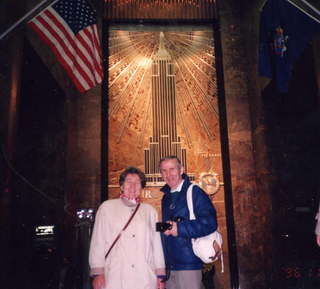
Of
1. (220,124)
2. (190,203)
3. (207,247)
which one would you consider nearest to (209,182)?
(220,124)

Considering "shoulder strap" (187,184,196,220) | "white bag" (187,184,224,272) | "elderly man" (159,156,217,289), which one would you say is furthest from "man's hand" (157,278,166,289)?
"shoulder strap" (187,184,196,220)

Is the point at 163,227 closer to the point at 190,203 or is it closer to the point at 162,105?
the point at 190,203

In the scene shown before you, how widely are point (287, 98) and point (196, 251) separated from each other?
5637 mm

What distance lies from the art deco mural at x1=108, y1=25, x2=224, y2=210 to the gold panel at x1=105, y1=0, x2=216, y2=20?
1.23 feet

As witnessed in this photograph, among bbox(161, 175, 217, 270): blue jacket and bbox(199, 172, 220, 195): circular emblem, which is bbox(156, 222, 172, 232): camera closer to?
bbox(161, 175, 217, 270): blue jacket

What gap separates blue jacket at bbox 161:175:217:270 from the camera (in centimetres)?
342

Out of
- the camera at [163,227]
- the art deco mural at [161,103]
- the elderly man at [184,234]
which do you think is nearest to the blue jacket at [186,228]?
the elderly man at [184,234]

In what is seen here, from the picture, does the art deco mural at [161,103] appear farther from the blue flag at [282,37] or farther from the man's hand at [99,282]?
the man's hand at [99,282]

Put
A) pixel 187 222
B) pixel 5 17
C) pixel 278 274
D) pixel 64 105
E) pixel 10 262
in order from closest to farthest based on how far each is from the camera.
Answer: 1. pixel 187 222
2. pixel 10 262
3. pixel 5 17
4. pixel 278 274
5. pixel 64 105

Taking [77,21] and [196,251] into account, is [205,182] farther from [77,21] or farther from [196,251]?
[196,251]

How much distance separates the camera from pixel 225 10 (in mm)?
10516

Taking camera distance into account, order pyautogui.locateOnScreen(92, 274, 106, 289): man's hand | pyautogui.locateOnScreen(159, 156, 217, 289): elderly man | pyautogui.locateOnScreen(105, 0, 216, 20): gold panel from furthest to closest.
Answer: pyautogui.locateOnScreen(105, 0, 216, 20): gold panel, pyautogui.locateOnScreen(159, 156, 217, 289): elderly man, pyautogui.locateOnScreen(92, 274, 106, 289): man's hand

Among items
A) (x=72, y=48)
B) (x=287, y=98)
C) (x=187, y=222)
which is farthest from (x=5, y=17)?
(x=287, y=98)

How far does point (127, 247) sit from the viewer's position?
343 cm
